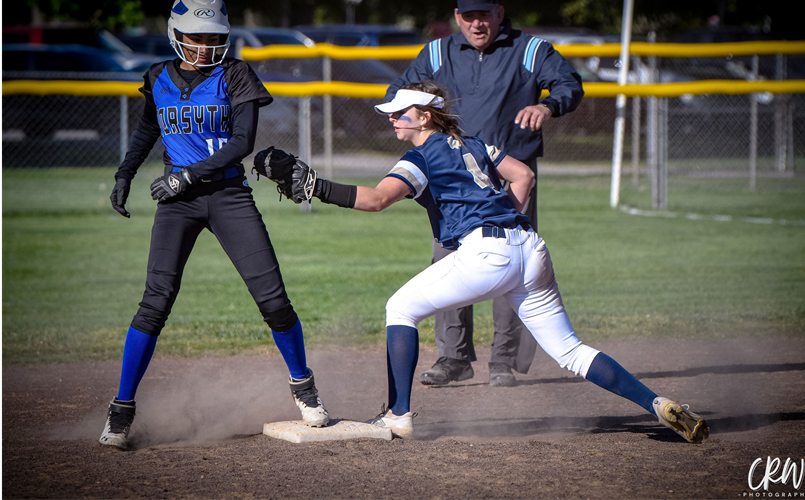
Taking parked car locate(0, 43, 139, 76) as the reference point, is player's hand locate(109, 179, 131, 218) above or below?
below

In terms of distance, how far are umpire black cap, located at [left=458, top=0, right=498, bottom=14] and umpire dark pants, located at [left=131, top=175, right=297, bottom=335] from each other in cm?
190

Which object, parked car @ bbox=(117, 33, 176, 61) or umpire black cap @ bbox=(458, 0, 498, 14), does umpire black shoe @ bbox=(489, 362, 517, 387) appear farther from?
parked car @ bbox=(117, 33, 176, 61)

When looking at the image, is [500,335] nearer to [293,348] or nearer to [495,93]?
[495,93]

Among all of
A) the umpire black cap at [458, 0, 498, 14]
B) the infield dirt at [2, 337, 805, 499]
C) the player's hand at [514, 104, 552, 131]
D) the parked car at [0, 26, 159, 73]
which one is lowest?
the infield dirt at [2, 337, 805, 499]

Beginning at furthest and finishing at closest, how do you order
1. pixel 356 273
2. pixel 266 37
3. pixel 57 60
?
pixel 266 37, pixel 57 60, pixel 356 273

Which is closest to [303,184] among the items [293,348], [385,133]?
[293,348]

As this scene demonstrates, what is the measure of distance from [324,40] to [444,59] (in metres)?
18.8

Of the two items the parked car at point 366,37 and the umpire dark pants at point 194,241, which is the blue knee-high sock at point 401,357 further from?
the parked car at point 366,37

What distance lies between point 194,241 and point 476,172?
4.51 ft

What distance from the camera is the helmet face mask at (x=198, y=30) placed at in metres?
4.11

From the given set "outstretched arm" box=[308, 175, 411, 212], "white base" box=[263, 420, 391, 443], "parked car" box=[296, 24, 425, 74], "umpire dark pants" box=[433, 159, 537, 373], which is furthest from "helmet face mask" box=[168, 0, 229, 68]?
"parked car" box=[296, 24, 425, 74]

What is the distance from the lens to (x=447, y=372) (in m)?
5.59

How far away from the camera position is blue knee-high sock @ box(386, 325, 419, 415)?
13.6ft

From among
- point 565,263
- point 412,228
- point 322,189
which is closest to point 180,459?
point 322,189
